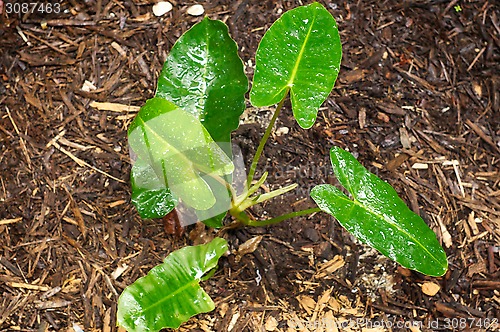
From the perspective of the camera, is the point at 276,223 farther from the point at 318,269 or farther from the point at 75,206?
the point at 75,206

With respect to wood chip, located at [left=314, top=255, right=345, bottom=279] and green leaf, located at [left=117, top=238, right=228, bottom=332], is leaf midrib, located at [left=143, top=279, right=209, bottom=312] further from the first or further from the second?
wood chip, located at [left=314, top=255, right=345, bottom=279]

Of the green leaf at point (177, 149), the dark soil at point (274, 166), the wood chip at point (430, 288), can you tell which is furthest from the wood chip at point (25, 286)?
the wood chip at point (430, 288)

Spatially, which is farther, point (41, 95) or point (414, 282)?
point (41, 95)

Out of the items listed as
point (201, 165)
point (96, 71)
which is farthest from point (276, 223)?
point (96, 71)

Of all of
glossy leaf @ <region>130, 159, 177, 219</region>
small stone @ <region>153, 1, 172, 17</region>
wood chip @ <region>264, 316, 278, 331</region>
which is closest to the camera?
glossy leaf @ <region>130, 159, 177, 219</region>

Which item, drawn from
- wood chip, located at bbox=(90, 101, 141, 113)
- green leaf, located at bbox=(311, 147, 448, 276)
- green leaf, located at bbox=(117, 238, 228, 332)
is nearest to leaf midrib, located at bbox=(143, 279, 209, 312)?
green leaf, located at bbox=(117, 238, 228, 332)

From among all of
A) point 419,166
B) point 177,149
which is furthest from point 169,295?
point 419,166
